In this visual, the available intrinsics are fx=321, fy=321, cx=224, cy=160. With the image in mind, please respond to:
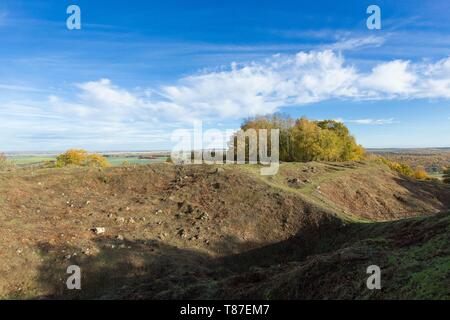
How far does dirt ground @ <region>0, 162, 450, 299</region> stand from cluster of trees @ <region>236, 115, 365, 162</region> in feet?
93.2

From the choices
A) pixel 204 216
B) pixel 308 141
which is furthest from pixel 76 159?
pixel 204 216

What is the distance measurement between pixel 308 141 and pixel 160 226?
4749cm

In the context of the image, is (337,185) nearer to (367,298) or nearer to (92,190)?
(92,190)

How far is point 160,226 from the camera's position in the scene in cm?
2177

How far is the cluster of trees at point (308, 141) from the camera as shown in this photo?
63.5 metres

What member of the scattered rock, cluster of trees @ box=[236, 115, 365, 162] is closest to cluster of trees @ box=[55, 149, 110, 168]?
cluster of trees @ box=[236, 115, 365, 162]

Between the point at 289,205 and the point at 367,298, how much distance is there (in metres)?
18.1

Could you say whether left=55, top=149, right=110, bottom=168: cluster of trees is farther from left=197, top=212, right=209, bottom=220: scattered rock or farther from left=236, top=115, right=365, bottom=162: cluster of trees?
left=197, top=212, right=209, bottom=220: scattered rock

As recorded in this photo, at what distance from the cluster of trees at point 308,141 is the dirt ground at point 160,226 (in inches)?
1119

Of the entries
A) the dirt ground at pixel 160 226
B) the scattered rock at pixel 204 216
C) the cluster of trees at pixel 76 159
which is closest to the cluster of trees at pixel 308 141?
the dirt ground at pixel 160 226

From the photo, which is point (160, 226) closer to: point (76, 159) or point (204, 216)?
point (204, 216)
